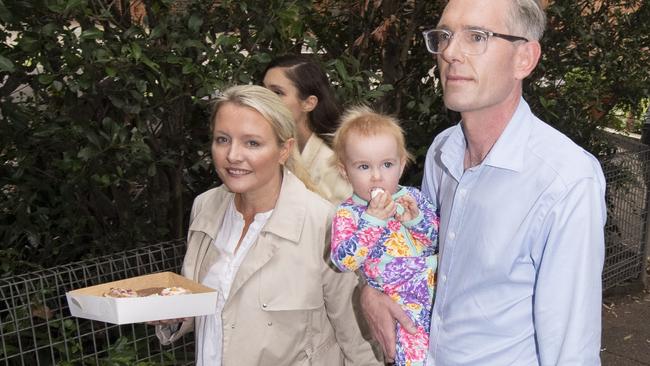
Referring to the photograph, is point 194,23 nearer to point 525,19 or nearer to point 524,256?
point 525,19

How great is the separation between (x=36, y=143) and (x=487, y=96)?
9.89 ft

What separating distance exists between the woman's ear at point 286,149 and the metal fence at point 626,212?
424cm

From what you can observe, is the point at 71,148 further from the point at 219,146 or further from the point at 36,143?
the point at 219,146

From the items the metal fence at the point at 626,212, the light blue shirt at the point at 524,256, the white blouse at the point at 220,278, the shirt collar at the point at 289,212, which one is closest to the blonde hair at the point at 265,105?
the shirt collar at the point at 289,212

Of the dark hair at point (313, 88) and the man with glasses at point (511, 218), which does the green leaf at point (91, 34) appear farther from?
the man with glasses at point (511, 218)

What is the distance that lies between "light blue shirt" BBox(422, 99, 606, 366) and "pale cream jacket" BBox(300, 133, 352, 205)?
1.29 meters

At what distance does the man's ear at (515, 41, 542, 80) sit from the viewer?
2.17m

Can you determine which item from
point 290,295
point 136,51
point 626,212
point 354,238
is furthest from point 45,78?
point 626,212

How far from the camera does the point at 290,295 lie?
2855 millimetres

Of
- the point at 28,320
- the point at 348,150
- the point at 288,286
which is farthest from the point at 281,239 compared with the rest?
the point at 28,320

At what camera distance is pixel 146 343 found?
4.19 m

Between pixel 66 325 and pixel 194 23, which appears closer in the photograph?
pixel 66 325

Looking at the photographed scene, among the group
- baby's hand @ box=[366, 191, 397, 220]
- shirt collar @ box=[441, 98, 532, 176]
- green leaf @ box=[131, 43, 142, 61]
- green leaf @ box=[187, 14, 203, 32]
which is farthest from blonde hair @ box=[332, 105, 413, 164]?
green leaf @ box=[187, 14, 203, 32]

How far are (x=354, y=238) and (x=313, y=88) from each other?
2.03 m
